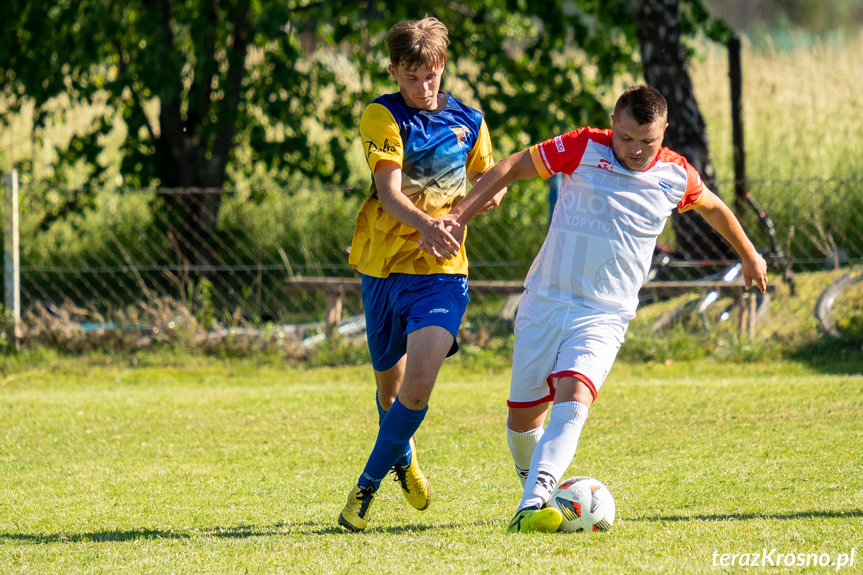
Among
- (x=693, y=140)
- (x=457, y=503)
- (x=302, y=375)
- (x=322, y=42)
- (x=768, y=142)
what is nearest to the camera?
(x=457, y=503)

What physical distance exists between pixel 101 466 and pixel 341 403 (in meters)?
1.99

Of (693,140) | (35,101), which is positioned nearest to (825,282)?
(693,140)

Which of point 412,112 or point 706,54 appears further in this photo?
point 706,54

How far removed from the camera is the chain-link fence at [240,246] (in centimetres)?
932

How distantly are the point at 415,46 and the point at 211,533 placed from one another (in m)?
2.06

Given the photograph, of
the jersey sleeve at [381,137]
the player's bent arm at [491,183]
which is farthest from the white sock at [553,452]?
the jersey sleeve at [381,137]

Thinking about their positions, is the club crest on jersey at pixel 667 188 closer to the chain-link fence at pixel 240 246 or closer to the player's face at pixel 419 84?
the player's face at pixel 419 84

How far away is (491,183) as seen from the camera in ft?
12.4

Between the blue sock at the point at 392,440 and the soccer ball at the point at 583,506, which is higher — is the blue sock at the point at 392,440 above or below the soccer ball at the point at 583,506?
above

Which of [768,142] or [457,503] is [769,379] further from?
[768,142]

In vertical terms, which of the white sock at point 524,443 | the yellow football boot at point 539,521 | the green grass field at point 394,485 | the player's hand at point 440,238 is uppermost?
the player's hand at point 440,238

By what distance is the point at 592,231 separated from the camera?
12.4 ft

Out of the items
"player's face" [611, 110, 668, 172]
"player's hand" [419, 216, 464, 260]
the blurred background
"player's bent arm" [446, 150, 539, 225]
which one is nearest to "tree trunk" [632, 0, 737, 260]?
the blurred background

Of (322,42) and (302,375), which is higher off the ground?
(322,42)
